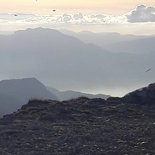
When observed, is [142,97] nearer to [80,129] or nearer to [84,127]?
[84,127]

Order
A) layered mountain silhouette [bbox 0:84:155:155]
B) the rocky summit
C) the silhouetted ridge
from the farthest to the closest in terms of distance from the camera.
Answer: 1. the silhouetted ridge
2. layered mountain silhouette [bbox 0:84:155:155]
3. the rocky summit

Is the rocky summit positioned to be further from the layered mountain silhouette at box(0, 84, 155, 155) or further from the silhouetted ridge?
the silhouetted ridge

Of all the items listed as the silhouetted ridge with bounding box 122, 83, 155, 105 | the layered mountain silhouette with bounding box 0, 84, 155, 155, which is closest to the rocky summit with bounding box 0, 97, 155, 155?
the layered mountain silhouette with bounding box 0, 84, 155, 155

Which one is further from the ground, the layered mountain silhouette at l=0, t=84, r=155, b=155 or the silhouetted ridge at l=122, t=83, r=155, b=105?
the silhouetted ridge at l=122, t=83, r=155, b=105

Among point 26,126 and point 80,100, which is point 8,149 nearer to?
point 26,126

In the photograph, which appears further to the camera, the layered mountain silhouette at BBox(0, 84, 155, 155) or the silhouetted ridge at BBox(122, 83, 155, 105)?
the silhouetted ridge at BBox(122, 83, 155, 105)

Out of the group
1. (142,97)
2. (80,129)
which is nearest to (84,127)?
(80,129)

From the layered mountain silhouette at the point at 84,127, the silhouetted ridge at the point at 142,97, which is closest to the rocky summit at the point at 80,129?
the layered mountain silhouette at the point at 84,127

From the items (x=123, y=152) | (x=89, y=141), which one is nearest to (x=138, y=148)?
(x=123, y=152)
